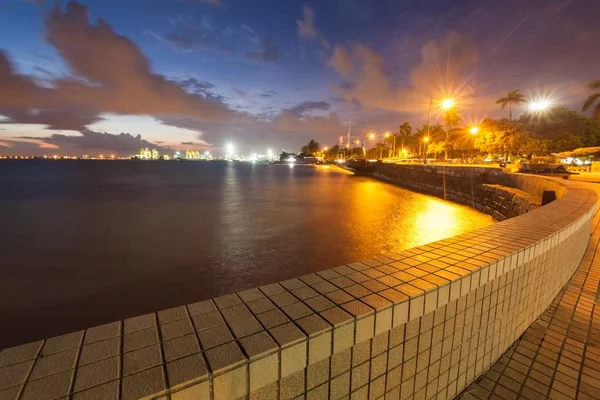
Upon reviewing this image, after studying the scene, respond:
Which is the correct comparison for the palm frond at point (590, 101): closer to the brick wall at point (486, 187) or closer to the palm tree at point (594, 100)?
the palm tree at point (594, 100)

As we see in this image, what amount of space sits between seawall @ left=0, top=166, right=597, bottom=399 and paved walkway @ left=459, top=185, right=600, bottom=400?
160 millimetres

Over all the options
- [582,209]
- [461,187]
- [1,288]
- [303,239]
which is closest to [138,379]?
[582,209]

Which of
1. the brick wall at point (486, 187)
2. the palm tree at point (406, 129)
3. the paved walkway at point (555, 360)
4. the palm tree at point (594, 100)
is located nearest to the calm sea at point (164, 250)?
the brick wall at point (486, 187)

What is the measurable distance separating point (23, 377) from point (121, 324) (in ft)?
1.68

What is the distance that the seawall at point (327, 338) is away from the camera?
4.83ft

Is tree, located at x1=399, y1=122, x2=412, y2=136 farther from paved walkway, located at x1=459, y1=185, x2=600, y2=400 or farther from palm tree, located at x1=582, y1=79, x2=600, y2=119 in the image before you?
paved walkway, located at x1=459, y1=185, x2=600, y2=400

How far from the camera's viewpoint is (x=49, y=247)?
13992 millimetres

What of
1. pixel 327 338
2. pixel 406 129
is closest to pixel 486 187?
pixel 327 338

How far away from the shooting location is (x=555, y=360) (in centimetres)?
332

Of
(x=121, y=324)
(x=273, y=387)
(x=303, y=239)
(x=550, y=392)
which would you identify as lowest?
(x=303, y=239)

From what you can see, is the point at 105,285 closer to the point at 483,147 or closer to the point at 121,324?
the point at 121,324

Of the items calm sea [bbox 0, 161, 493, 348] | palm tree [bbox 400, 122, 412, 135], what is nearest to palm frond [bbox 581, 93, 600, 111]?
calm sea [bbox 0, 161, 493, 348]

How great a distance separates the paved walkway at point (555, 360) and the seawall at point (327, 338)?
0.16 m

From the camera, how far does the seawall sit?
1.47 meters
